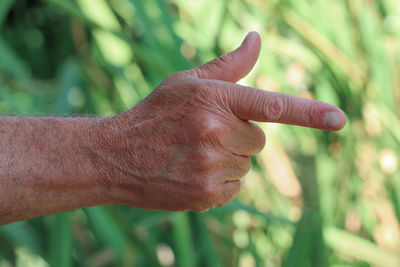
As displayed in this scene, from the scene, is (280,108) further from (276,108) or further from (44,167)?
(44,167)

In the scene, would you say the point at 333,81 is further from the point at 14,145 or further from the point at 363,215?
the point at 14,145

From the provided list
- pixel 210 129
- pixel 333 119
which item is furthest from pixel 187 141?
pixel 333 119

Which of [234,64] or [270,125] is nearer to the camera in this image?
[234,64]

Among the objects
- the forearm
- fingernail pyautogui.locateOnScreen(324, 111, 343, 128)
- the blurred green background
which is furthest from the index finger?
the blurred green background

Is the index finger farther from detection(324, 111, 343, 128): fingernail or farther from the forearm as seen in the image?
the forearm

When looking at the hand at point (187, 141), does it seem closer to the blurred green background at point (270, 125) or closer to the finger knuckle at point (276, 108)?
the finger knuckle at point (276, 108)

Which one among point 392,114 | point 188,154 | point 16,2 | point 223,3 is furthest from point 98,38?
point 188,154
